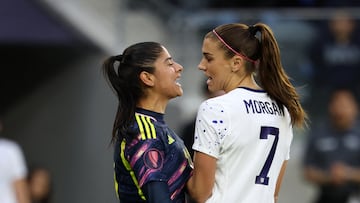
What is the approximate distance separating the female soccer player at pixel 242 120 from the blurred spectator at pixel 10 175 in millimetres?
3636

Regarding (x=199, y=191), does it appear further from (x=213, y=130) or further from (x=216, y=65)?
(x=216, y=65)

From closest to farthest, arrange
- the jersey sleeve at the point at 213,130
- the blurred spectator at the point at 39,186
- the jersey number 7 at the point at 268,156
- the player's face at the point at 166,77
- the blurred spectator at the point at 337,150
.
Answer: the jersey sleeve at the point at 213,130
the jersey number 7 at the point at 268,156
the player's face at the point at 166,77
the blurred spectator at the point at 337,150
the blurred spectator at the point at 39,186

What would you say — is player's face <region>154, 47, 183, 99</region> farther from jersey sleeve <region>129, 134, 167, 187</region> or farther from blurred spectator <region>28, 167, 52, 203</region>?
blurred spectator <region>28, 167, 52, 203</region>

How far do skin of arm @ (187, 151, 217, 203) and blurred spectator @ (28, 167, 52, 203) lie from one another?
4.99 metres

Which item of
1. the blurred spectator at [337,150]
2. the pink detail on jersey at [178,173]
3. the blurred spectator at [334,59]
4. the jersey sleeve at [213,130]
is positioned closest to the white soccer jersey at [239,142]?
the jersey sleeve at [213,130]

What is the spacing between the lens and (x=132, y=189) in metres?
4.64

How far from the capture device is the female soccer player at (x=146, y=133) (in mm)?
4574

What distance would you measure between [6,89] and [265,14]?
9.43 ft

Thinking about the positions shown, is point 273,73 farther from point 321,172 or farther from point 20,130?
point 20,130

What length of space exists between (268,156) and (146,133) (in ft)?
1.92

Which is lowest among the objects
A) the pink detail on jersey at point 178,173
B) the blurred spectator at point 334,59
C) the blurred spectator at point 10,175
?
Result: the blurred spectator at point 10,175

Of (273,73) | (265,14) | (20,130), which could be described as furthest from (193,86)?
(273,73)

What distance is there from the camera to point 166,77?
4.78 m

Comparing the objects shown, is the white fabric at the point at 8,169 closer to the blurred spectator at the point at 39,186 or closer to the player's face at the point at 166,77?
the blurred spectator at the point at 39,186
